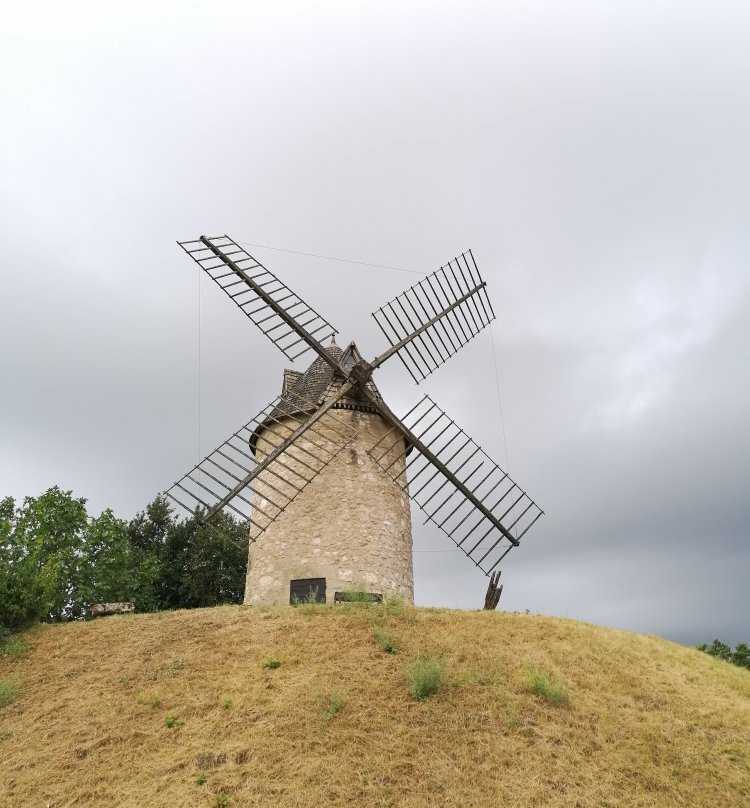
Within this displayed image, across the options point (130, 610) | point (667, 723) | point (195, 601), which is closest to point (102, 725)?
point (130, 610)

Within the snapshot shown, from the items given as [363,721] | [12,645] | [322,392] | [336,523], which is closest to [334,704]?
[363,721]

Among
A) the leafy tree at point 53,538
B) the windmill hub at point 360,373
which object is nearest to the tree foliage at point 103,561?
the leafy tree at point 53,538

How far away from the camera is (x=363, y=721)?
848 centimetres

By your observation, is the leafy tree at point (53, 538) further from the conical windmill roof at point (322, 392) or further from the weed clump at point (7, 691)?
the conical windmill roof at point (322, 392)

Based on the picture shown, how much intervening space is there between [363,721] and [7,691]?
6499mm

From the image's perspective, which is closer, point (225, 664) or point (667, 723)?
point (667, 723)

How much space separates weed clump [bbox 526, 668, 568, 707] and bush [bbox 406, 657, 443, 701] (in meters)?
1.43

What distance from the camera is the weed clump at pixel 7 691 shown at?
33.8 ft

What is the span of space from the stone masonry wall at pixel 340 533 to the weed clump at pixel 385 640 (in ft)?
10.6

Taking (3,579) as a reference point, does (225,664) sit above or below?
below

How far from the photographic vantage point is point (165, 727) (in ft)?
28.9

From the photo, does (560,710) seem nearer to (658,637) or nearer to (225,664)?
(225,664)

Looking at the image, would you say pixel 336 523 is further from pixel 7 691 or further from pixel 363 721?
pixel 7 691

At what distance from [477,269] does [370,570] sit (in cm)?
1030
